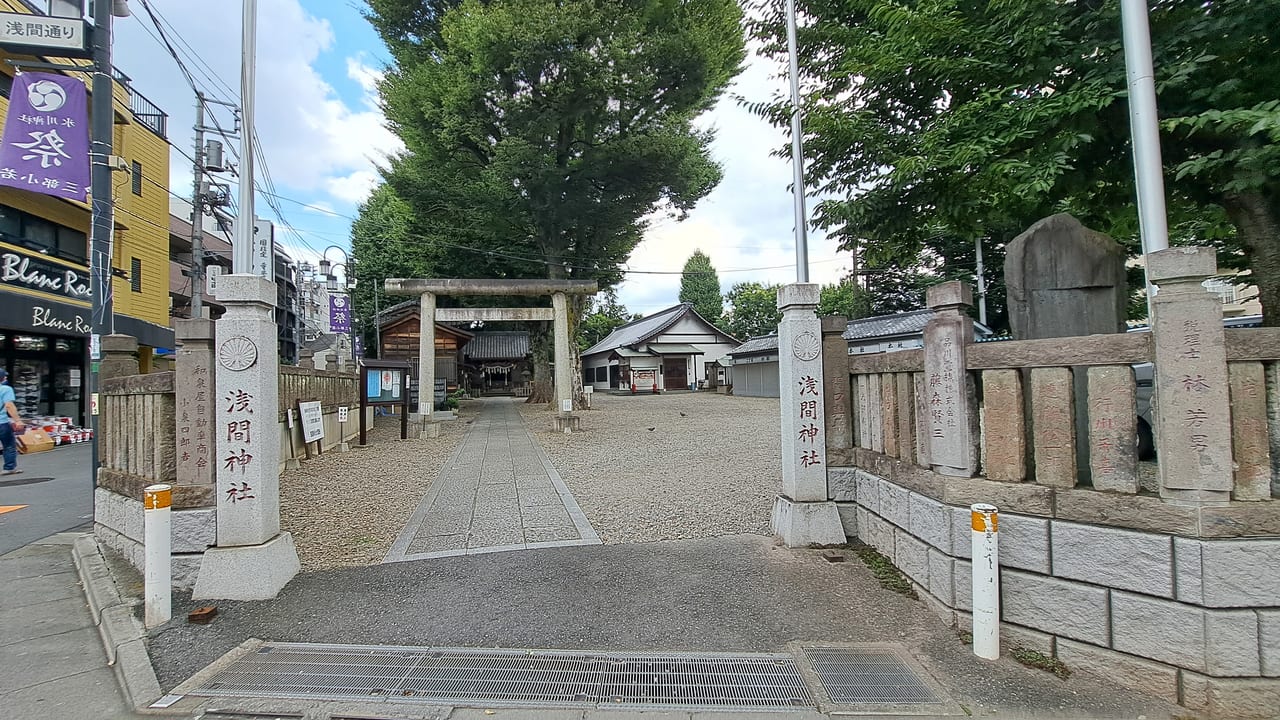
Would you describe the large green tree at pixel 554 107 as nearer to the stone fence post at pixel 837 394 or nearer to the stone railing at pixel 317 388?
the stone railing at pixel 317 388

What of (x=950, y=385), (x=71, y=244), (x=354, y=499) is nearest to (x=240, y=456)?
(x=354, y=499)

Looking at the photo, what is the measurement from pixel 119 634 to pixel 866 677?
15.1ft

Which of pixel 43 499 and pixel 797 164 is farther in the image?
pixel 43 499

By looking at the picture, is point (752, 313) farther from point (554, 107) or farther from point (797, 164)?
point (797, 164)

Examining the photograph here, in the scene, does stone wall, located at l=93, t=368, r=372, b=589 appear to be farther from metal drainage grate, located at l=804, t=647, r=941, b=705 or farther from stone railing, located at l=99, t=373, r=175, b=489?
metal drainage grate, located at l=804, t=647, r=941, b=705

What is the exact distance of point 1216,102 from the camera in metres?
4.10

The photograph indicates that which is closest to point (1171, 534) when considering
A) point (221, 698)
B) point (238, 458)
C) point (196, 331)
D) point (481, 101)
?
point (221, 698)

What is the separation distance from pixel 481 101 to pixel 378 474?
12.7 metres

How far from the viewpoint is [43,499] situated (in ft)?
26.6

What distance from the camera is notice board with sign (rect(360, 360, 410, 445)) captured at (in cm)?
1241

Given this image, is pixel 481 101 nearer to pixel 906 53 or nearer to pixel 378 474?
pixel 378 474

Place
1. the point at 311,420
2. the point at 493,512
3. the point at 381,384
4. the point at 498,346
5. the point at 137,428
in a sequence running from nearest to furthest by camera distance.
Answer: the point at 137,428, the point at 493,512, the point at 311,420, the point at 381,384, the point at 498,346

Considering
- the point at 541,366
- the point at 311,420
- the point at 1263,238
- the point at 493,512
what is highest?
the point at 1263,238

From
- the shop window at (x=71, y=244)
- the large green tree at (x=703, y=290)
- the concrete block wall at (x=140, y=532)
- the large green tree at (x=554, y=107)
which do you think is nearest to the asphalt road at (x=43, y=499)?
the concrete block wall at (x=140, y=532)
